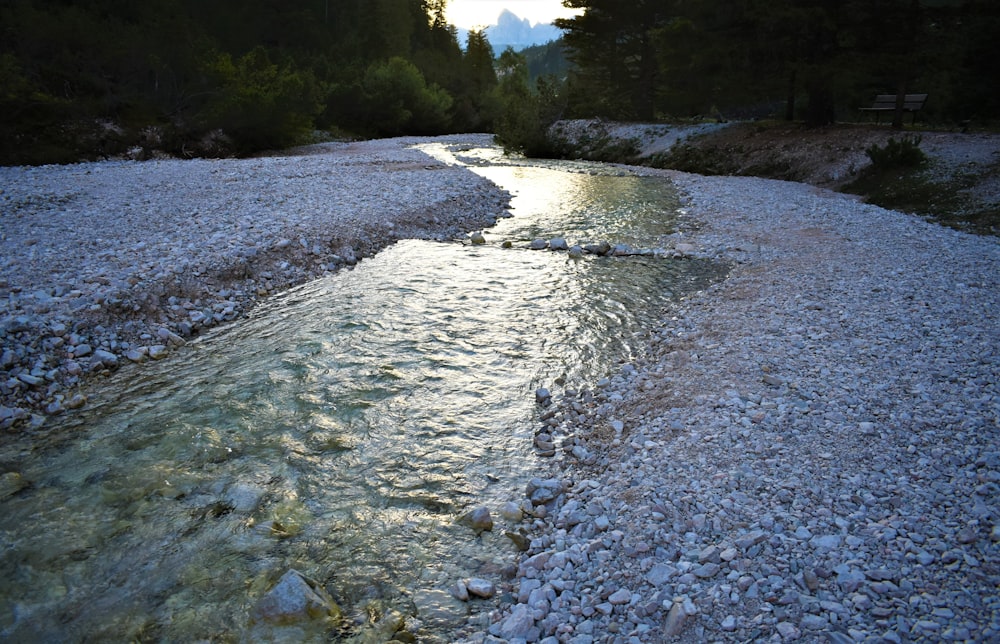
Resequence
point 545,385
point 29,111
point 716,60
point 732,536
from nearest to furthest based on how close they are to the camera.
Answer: point 732,536, point 545,385, point 29,111, point 716,60

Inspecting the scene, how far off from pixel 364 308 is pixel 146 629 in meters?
6.08

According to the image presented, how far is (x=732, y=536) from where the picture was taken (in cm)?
405

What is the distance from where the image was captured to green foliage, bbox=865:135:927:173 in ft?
58.6

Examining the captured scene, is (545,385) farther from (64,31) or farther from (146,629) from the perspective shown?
(64,31)

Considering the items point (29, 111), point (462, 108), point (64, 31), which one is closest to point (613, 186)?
point (29, 111)

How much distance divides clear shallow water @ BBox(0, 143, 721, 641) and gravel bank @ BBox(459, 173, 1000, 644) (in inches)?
Result: 23.5

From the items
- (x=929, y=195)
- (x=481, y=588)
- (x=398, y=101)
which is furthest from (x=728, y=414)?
(x=398, y=101)

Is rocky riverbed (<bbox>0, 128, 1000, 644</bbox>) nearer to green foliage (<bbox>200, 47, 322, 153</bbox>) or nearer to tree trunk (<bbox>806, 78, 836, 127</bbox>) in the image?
tree trunk (<bbox>806, 78, 836, 127</bbox>)

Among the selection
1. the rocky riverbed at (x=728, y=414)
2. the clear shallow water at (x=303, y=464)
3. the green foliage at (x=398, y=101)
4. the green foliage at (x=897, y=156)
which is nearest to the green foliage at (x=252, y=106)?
the green foliage at (x=398, y=101)

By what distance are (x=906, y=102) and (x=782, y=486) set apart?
2780 centimetres

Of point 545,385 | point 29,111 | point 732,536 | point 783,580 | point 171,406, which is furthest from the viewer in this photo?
point 29,111

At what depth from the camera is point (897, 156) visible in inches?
717

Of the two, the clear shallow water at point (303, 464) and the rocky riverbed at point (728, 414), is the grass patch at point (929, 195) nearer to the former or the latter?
the rocky riverbed at point (728, 414)

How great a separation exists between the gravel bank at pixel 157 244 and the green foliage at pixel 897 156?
12.7m
